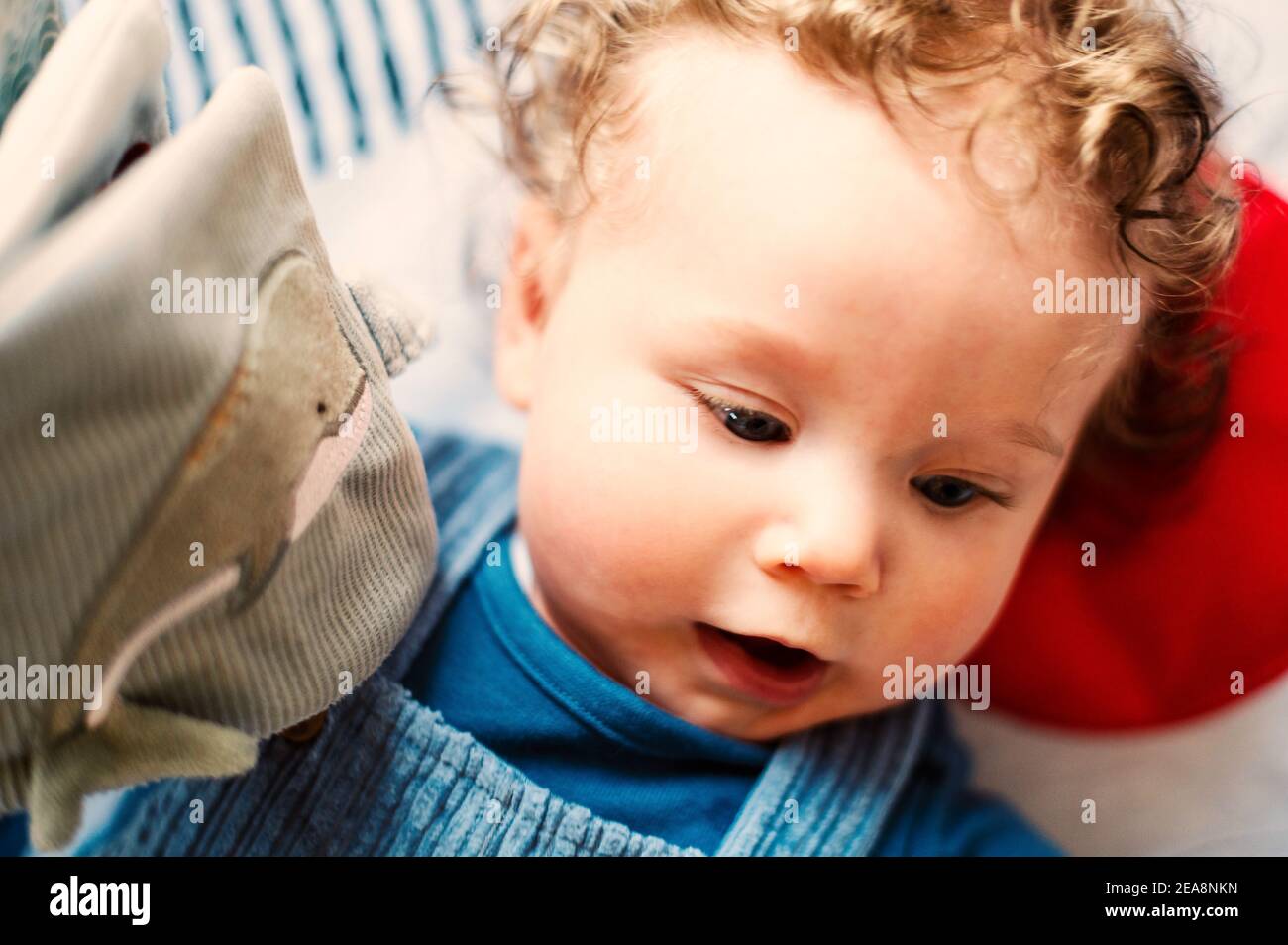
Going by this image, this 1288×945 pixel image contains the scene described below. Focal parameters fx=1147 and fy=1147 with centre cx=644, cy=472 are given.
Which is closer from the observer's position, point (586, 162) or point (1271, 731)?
point (586, 162)

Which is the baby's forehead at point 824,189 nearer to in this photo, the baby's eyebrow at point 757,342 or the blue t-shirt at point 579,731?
the baby's eyebrow at point 757,342

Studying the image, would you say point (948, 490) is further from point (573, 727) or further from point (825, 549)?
point (573, 727)

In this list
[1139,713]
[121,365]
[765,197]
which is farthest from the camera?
[1139,713]

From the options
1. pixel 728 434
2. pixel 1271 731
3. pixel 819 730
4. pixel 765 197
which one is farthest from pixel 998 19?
pixel 1271 731

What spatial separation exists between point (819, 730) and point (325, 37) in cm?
66

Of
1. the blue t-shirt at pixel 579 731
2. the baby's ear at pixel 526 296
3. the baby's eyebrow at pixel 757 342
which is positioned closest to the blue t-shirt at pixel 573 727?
the blue t-shirt at pixel 579 731

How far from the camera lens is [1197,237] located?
71 centimetres

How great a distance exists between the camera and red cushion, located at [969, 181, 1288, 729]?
799 millimetres

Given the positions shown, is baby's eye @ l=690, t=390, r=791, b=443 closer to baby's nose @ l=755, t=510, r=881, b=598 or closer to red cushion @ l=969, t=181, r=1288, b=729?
baby's nose @ l=755, t=510, r=881, b=598

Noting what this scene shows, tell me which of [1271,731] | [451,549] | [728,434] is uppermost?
[728,434]

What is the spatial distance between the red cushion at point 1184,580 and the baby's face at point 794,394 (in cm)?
17

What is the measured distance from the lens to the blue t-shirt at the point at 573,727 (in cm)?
74

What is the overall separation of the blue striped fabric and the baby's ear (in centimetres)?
21
